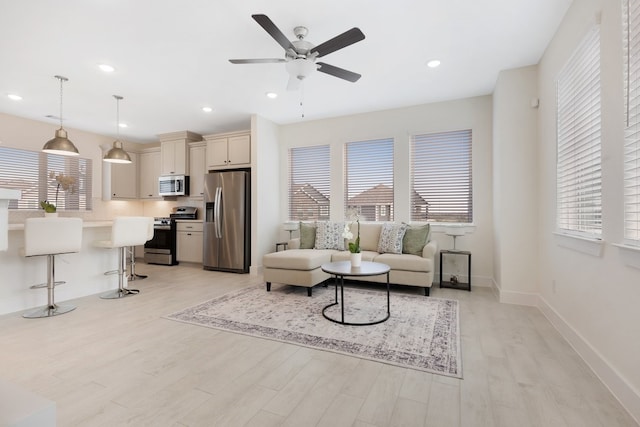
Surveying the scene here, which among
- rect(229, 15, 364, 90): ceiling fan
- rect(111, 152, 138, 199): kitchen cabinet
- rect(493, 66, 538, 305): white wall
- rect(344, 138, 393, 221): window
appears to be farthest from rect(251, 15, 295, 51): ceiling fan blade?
rect(111, 152, 138, 199): kitchen cabinet

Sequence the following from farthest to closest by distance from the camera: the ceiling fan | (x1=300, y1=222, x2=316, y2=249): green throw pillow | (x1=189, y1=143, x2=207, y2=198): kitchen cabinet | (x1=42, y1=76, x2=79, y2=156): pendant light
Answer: (x1=189, y1=143, x2=207, y2=198): kitchen cabinet → (x1=300, y1=222, x2=316, y2=249): green throw pillow → (x1=42, y1=76, x2=79, y2=156): pendant light → the ceiling fan

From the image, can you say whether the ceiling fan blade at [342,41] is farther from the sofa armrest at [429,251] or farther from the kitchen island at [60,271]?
the kitchen island at [60,271]

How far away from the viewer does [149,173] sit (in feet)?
22.5

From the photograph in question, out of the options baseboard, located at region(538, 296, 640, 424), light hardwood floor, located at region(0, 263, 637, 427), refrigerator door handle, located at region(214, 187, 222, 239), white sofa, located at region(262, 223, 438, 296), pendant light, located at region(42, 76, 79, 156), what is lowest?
light hardwood floor, located at region(0, 263, 637, 427)

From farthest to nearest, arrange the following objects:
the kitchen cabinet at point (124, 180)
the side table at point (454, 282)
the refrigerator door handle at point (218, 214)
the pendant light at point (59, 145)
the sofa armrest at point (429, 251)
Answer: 1. the kitchen cabinet at point (124, 180)
2. the refrigerator door handle at point (218, 214)
3. the side table at point (454, 282)
4. the sofa armrest at point (429, 251)
5. the pendant light at point (59, 145)

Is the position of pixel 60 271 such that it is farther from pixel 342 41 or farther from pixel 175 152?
pixel 342 41

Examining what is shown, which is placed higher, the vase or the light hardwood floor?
the vase

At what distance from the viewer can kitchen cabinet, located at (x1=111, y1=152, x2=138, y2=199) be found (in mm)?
6465

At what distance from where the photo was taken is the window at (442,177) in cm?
454

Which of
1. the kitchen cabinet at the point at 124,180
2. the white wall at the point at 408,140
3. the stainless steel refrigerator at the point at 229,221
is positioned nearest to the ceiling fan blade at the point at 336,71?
the white wall at the point at 408,140

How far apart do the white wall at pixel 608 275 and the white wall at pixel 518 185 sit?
725 millimetres

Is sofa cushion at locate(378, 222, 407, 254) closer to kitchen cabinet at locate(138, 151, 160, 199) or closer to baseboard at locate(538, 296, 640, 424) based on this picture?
baseboard at locate(538, 296, 640, 424)

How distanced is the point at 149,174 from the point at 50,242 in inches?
160

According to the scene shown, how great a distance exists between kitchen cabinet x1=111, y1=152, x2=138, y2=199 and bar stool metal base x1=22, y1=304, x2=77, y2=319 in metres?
3.67
